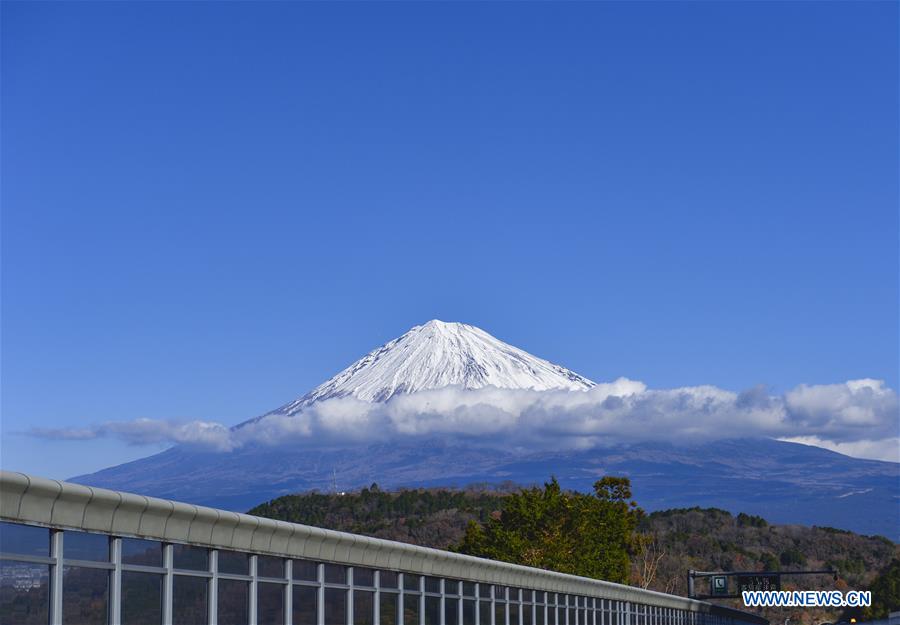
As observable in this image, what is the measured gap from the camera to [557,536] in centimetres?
11925

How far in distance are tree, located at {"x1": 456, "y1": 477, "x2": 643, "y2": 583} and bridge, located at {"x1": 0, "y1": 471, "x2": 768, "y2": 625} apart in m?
75.8

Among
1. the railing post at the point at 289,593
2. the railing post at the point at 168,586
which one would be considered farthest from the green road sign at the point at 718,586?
the railing post at the point at 168,586

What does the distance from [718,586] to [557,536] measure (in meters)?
13.5

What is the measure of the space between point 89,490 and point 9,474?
1782 mm

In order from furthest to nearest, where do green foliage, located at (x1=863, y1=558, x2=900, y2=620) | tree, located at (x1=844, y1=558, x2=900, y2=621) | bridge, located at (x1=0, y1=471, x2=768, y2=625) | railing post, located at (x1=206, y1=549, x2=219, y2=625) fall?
green foliage, located at (x1=863, y1=558, x2=900, y2=620), tree, located at (x1=844, y1=558, x2=900, y2=621), railing post, located at (x1=206, y1=549, x2=219, y2=625), bridge, located at (x1=0, y1=471, x2=768, y2=625)

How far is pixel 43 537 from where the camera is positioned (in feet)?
61.1

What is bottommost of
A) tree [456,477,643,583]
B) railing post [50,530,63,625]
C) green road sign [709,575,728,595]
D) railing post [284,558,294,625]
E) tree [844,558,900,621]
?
tree [844,558,900,621]

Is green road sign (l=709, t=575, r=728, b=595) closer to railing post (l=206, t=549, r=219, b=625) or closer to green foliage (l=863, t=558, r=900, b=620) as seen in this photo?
green foliage (l=863, t=558, r=900, b=620)

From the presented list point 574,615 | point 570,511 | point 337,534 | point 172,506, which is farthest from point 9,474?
point 570,511

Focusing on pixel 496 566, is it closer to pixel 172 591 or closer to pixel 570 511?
pixel 172 591

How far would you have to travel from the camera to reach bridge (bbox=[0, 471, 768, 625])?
721 inches

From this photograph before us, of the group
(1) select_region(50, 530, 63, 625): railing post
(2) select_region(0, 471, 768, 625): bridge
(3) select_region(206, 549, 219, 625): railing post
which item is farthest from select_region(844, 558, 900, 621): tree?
(1) select_region(50, 530, 63, 625): railing post

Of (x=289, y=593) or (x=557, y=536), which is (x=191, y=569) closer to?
(x=289, y=593)

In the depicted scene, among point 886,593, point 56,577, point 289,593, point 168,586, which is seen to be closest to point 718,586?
point 886,593
